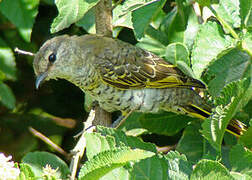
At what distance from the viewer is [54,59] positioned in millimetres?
3152

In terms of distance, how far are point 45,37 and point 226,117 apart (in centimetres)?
207

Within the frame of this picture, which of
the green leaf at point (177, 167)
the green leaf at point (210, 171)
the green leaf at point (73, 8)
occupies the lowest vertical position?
the green leaf at point (177, 167)

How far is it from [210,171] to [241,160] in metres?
0.45

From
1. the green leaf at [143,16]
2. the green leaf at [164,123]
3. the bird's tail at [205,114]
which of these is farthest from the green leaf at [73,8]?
the bird's tail at [205,114]

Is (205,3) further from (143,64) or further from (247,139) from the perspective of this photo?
(143,64)

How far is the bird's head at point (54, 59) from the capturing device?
3051 mm

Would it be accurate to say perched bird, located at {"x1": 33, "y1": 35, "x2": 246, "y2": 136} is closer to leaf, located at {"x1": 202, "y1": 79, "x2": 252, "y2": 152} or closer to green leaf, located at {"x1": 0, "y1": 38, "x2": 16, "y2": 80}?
green leaf, located at {"x1": 0, "y1": 38, "x2": 16, "y2": 80}

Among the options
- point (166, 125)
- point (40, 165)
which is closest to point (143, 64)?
point (166, 125)

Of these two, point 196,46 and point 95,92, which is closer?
point 196,46

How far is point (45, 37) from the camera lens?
11.8ft

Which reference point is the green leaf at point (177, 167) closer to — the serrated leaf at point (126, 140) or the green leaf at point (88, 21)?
the serrated leaf at point (126, 140)

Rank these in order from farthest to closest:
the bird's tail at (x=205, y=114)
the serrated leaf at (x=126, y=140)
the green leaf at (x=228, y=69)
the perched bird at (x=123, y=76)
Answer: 1. the perched bird at (x=123, y=76)
2. the bird's tail at (x=205, y=114)
3. the green leaf at (x=228, y=69)
4. the serrated leaf at (x=126, y=140)

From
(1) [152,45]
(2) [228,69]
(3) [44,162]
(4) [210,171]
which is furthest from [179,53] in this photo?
(4) [210,171]

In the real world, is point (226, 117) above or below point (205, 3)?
below
